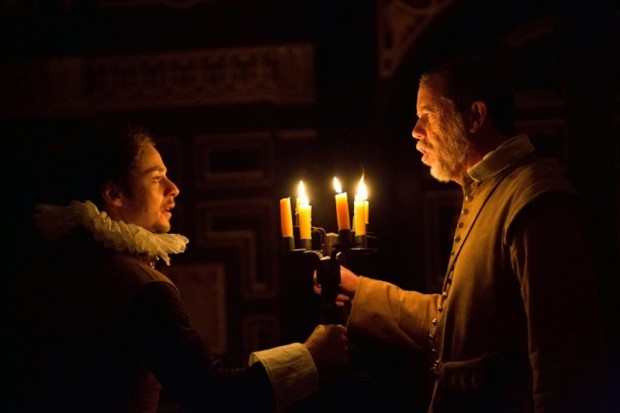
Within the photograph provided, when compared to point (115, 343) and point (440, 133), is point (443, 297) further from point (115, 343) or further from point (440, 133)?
point (115, 343)

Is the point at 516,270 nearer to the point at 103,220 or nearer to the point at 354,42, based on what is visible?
the point at 103,220

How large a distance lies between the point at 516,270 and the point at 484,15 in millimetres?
2135

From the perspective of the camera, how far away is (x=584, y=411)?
6.84 feet

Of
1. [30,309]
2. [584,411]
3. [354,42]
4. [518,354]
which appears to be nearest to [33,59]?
[354,42]

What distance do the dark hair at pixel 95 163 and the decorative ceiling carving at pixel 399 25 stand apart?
1721mm

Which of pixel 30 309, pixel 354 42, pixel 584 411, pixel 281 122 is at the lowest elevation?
pixel 584 411

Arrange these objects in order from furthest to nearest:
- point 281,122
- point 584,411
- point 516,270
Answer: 1. point 281,122
2. point 516,270
3. point 584,411

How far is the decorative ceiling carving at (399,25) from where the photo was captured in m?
3.89

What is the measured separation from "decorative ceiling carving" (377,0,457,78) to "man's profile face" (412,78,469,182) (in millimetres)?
1104

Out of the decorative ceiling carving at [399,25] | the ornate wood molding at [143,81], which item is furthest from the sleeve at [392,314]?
the ornate wood molding at [143,81]

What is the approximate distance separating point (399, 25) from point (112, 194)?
6.74 ft

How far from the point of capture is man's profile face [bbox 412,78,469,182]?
107 inches

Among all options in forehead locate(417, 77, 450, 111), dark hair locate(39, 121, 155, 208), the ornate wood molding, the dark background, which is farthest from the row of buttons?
the ornate wood molding

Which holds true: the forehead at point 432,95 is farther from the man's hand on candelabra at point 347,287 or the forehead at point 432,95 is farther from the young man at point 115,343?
the young man at point 115,343
